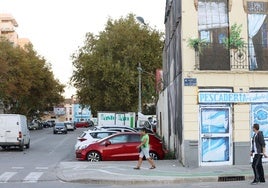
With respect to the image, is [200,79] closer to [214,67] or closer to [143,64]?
[214,67]

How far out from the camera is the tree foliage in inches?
2707

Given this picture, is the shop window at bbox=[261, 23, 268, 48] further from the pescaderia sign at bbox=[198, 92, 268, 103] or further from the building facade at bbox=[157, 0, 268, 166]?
the pescaderia sign at bbox=[198, 92, 268, 103]

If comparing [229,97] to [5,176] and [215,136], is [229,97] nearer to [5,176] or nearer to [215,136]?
[215,136]

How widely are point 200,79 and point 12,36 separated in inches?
4518

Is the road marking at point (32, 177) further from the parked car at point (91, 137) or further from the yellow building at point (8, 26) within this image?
the yellow building at point (8, 26)

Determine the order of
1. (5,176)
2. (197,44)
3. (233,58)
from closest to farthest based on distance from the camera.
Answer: (5,176), (197,44), (233,58)

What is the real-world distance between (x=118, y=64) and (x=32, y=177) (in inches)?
1416

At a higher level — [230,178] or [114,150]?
[114,150]

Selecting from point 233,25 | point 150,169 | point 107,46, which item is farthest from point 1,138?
point 107,46

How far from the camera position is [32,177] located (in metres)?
18.0

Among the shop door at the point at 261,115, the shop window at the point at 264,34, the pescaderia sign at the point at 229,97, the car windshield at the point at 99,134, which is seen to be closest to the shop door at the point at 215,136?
the pescaderia sign at the point at 229,97

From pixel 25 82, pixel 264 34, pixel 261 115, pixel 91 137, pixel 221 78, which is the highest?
pixel 25 82

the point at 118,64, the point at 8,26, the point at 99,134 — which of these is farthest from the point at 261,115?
the point at 8,26

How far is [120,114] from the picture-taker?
47.4 metres
